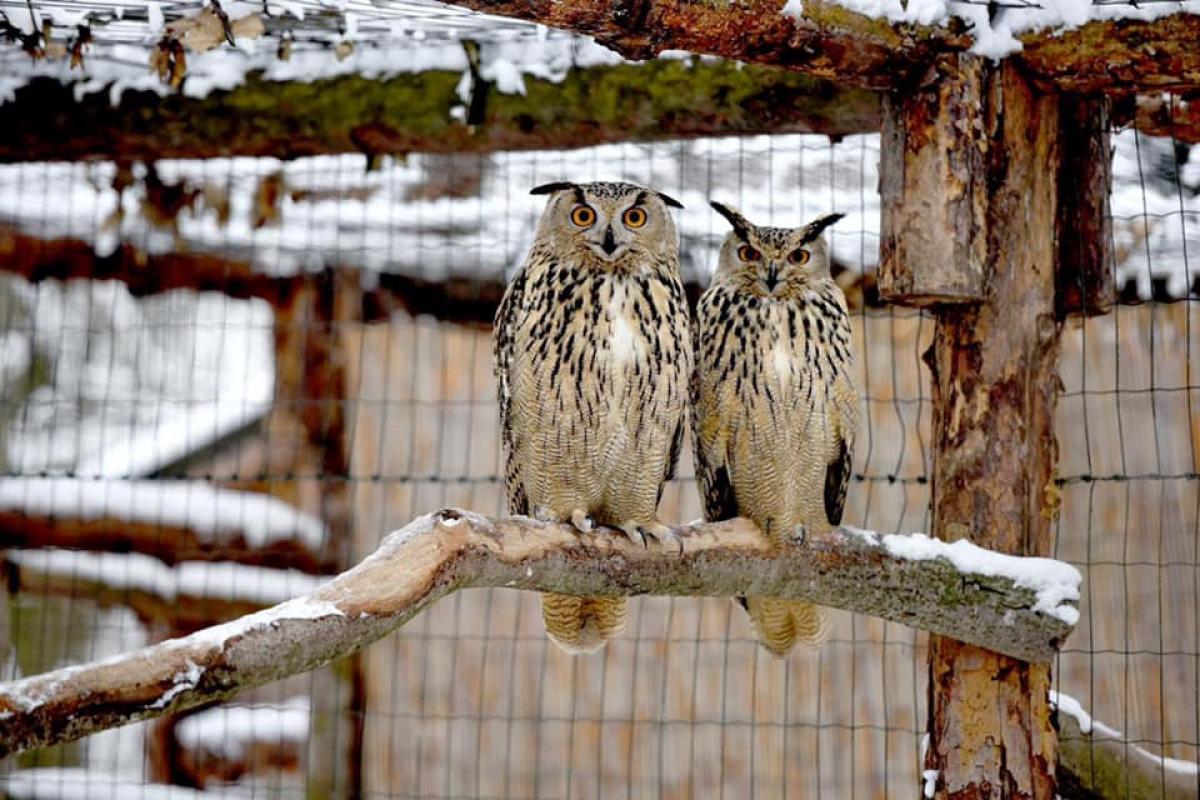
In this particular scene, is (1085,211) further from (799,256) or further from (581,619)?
(581,619)

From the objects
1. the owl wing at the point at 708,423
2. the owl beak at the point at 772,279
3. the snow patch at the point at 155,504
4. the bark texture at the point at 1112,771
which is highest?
the owl beak at the point at 772,279

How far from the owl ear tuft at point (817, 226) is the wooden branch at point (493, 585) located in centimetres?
65

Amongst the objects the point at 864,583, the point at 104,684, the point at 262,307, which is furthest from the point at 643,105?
the point at 104,684

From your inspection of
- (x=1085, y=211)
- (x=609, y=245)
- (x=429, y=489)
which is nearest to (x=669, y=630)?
(x=429, y=489)

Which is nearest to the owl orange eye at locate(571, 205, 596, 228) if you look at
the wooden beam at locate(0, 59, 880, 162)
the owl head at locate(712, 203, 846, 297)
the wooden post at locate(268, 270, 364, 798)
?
the owl head at locate(712, 203, 846, 297)

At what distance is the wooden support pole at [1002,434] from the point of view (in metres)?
2.91

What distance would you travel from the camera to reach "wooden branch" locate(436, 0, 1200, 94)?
2504 millimetres

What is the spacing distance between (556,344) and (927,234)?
0.80 metres

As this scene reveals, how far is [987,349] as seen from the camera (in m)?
2.97

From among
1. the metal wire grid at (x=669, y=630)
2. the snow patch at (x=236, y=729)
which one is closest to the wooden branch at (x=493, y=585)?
the metal wire grid at (x=669, y=630)

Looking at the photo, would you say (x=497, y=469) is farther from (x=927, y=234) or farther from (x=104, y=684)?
(x=104, y=684)

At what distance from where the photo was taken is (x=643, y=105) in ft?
11.3

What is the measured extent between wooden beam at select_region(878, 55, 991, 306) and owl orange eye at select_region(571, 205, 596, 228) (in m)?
0.62

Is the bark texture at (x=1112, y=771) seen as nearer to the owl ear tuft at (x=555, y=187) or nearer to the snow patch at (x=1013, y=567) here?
the snow patch at (x=1013, y=567)
